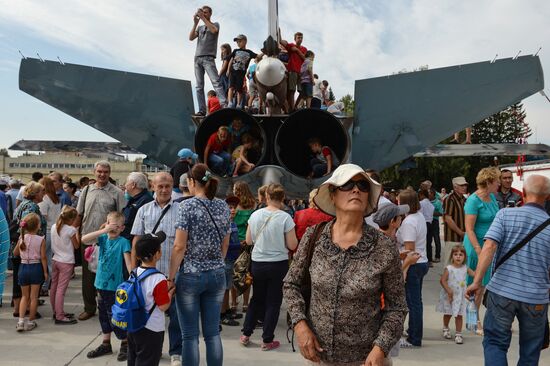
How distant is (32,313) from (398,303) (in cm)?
487

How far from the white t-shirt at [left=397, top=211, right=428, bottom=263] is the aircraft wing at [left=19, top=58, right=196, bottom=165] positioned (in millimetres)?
4761

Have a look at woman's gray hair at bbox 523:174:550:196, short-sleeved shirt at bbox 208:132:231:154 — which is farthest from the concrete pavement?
short-sleeved shirt at bbox 208:132:231:154

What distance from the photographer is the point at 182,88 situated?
27.3 feet

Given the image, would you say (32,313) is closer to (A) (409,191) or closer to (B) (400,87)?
(A) (409,191)

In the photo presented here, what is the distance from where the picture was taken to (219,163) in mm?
7062

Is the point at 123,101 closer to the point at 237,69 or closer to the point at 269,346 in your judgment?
the point at 237,69

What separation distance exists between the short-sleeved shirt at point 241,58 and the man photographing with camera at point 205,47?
1.32 feet

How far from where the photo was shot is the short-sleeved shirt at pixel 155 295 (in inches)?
122

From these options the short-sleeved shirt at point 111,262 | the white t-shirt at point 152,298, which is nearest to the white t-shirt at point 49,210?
the short-sleeved shirt at point 111,262

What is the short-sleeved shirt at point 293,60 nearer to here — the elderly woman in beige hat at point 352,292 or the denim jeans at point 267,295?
the denim jeans at point 267,295

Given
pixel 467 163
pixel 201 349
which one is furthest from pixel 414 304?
pixel 467 163

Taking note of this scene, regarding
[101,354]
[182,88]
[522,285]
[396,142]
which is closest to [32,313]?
[101,354]

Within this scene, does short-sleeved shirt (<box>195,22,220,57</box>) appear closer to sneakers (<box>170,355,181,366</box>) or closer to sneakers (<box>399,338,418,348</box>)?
sneakers (<box>170,355,181,366</box>)

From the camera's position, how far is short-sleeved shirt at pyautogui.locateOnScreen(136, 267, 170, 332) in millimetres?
3098
